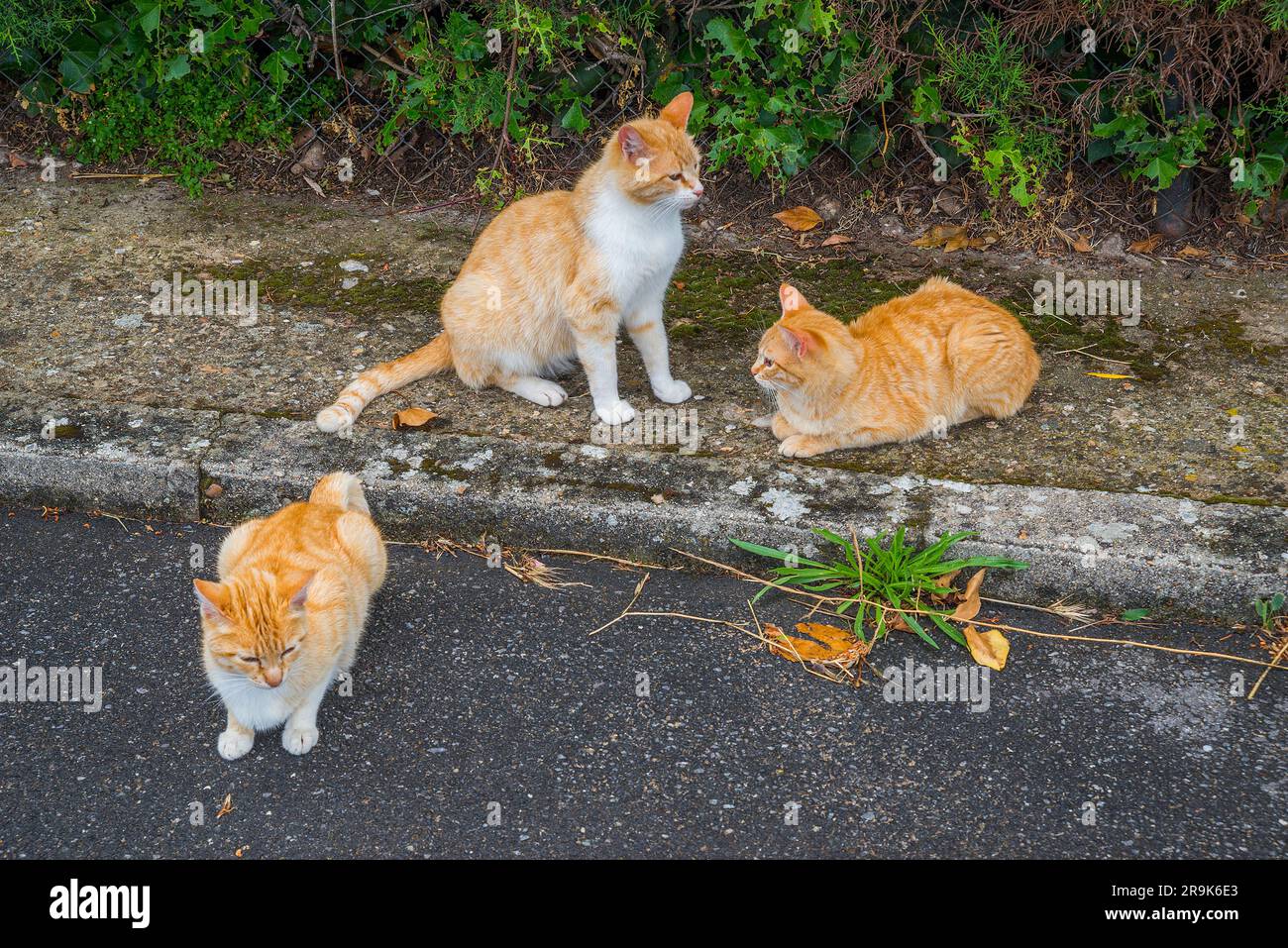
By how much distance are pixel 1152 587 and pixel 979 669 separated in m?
0.59

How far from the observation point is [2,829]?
2.68 m

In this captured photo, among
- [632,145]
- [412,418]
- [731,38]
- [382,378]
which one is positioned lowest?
[412,418]

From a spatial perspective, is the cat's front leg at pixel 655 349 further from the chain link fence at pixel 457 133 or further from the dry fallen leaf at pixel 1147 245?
the dry fallen leaf at pixel 1147 245

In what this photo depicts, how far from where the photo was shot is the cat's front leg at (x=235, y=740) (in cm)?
292

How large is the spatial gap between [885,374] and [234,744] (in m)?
2.33

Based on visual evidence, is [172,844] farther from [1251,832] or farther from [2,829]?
[1251,832]

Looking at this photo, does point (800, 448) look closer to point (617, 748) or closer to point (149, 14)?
point (617, 748)

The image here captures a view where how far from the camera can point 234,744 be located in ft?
9.59

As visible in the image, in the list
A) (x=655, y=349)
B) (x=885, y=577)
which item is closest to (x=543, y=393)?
(x=655, y=349)

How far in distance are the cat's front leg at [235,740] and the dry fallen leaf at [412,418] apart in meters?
1.32

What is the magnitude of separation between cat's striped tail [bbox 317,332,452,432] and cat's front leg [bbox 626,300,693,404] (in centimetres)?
72

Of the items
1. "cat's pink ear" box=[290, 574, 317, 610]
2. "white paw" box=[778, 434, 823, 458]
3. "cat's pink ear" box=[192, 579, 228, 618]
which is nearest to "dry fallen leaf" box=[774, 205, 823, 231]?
"white paw" box=[778, 434, 823, 458]

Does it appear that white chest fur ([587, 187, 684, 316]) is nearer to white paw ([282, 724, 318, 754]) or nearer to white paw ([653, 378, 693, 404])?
white paw ([653, 378, 693, 404])

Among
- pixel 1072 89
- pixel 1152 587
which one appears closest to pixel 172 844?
pixel 1152 587
